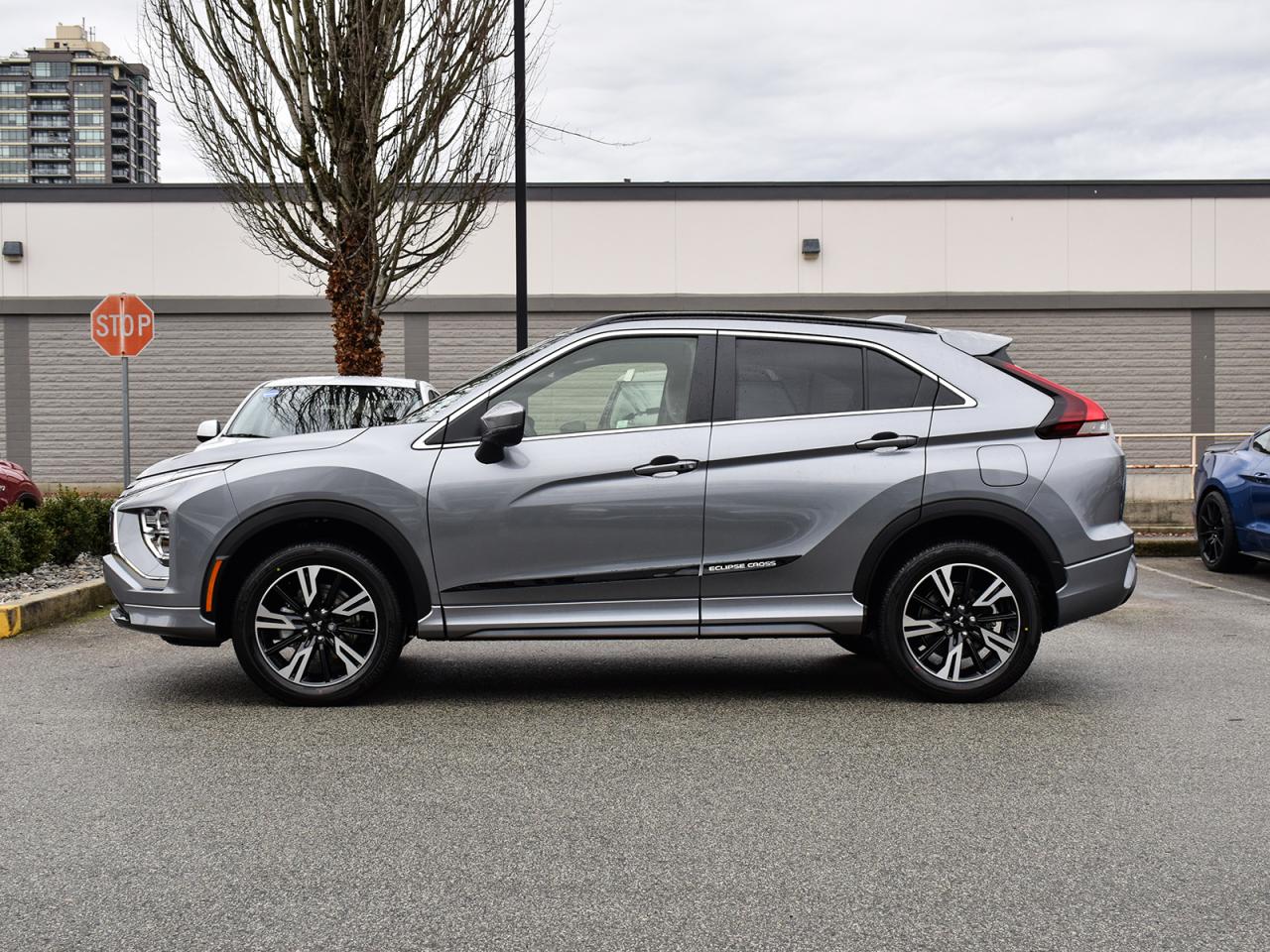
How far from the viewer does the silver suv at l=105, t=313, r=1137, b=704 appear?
5824 millimetres

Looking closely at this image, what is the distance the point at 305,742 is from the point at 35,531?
5490 millimetres

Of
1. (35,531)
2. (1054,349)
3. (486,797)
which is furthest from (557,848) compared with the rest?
(1054,349)

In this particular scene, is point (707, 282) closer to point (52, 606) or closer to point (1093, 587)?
point (52, 606)

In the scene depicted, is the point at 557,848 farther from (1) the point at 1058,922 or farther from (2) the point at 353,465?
(2) the point at 353,465

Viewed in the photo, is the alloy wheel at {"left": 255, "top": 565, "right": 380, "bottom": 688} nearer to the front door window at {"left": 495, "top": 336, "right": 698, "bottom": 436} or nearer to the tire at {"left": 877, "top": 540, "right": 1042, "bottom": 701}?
the front door window at {"left": 495, "top": 336, "right": 698, "bottom": 436}

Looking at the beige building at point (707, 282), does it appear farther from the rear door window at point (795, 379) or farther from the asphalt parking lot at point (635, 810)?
the rear door window at point (795, 379)

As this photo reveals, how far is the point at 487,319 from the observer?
22625 mm

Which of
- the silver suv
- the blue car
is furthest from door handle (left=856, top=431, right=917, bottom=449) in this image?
the blue car

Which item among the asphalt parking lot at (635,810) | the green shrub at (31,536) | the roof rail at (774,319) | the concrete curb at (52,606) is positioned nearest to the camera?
the asphalt parking lot at (635,810)

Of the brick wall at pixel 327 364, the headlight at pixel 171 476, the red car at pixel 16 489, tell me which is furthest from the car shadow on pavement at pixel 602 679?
the brick wall at pixel 327 364

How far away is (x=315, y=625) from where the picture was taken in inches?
231

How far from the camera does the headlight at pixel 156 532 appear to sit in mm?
5953

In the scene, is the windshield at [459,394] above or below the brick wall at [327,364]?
below

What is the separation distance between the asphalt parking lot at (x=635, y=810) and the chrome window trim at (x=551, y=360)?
125 centimetres
